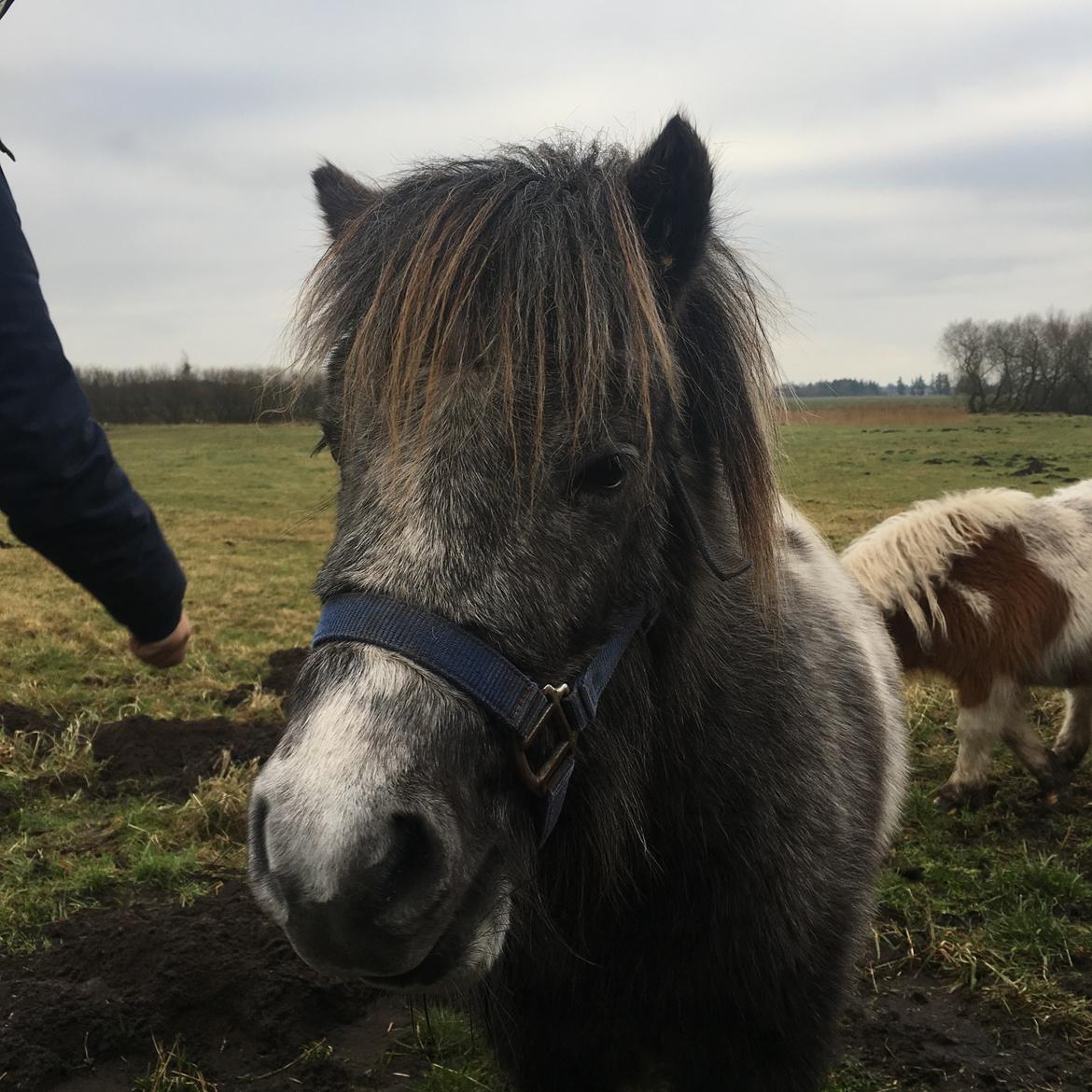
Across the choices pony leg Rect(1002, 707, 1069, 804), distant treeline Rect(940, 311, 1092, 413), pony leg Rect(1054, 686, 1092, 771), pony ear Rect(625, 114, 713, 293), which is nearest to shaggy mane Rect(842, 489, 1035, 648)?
pony leg Rect(1002, 707, 1069, 804)

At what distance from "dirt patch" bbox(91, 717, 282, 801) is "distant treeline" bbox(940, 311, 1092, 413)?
46984 mm

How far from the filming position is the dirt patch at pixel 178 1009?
3045 millimetres

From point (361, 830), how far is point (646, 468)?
90cm

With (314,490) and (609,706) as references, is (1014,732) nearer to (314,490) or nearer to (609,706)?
(609,706)

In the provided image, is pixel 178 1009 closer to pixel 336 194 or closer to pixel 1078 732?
pixel 336 194

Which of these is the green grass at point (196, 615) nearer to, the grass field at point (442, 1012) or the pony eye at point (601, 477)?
the grass field at point (442, 1012)

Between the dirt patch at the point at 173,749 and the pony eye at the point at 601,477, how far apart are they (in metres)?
4.18

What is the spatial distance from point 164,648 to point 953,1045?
3.16 m

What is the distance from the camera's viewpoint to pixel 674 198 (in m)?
1.96

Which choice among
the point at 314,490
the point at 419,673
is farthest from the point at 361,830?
the point at 314,490

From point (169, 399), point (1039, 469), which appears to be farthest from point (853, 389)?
point (169, 399)

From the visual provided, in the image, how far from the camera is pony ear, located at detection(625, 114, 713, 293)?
6.22 feet

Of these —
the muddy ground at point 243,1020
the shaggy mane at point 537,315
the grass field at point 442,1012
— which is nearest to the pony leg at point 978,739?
the grass field at point 442,1012

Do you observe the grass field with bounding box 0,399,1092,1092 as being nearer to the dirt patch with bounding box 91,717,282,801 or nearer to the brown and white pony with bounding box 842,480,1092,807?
the dirt patch with bounding box 91,717,282,801
